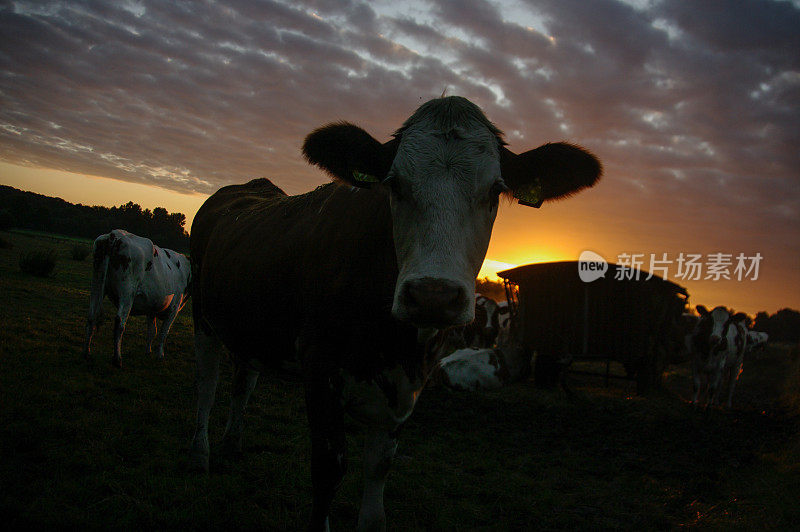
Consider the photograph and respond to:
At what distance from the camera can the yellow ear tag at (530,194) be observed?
281 centimetres

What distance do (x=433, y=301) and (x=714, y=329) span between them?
39.4ft

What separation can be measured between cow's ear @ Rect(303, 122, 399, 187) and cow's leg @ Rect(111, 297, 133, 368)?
257 inches

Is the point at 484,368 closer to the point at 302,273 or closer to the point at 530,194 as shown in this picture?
the point at 530,194

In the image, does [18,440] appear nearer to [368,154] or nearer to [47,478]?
[47,478]

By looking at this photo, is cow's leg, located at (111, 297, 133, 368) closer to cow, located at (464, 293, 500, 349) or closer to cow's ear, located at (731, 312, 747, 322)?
cow, located at (464, 293, 500, 349)

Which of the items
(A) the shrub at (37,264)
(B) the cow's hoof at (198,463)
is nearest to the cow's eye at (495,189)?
(B) the cow's hoof at (198,463)

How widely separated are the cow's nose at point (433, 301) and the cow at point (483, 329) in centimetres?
1507

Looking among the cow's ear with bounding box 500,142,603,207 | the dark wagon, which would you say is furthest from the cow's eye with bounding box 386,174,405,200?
the dark wagon

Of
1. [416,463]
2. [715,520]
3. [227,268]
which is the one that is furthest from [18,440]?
[715,520]

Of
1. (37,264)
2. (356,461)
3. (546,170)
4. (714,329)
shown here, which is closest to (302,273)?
(546,170)

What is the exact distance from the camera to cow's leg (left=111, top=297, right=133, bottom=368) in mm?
7461

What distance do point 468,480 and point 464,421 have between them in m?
2.56

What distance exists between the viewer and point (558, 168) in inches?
111

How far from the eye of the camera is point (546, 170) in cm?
281
